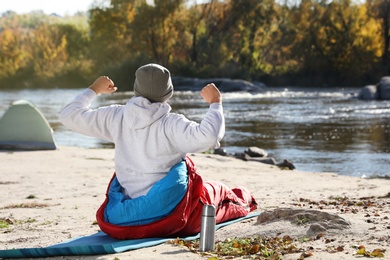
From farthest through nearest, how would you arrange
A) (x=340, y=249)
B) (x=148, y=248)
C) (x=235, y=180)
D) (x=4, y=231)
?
(x=235, y=180)
(x=4, y=231)
(x=148, y=248)
(x=340, y=249)

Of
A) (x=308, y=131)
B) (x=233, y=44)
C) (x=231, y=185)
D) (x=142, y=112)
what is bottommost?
(x=308, y=131)

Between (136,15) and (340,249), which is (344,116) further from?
(136,15)

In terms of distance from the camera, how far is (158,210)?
5.16 meters

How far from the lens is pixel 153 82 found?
17.0ft

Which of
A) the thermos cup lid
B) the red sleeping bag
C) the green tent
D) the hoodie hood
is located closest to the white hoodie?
the hoodie hood

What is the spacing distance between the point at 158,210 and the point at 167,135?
20.6 inches

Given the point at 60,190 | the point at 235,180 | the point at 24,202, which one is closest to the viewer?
the point at 24,202

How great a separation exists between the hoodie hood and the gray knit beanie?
0.17ft

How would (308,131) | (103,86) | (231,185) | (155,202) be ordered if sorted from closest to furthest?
(155,202) < (103,86) < (231,185) < (308,131)

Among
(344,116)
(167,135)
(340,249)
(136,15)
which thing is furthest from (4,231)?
(136,15)

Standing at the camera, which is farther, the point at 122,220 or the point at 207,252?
the point at 122,220

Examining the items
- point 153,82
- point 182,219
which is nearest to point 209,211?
point 182,219

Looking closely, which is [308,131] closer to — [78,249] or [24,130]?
[24,130]

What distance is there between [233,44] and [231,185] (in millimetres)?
45705
